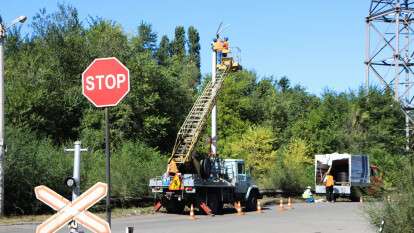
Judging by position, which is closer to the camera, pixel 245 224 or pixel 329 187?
pixel 245 224

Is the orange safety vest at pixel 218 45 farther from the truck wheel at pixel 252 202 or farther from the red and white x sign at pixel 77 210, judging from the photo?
the red and white x sign at pixel 77 210

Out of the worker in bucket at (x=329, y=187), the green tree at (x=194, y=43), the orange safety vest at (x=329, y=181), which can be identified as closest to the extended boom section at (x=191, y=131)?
the orange safety vest at (x=329, y=181)

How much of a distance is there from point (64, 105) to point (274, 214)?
2166 cm

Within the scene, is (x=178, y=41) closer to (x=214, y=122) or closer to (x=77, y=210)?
(x=214, y=122)

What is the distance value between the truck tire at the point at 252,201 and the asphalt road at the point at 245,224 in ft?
10.3

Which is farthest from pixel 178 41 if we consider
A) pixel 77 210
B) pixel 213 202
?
pixel 77 210

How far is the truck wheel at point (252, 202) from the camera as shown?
3045cm

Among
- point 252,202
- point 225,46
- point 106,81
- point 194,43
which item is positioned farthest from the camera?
point 194,43

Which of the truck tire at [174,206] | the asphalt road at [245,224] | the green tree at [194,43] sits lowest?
the asphalt road at [245,224]

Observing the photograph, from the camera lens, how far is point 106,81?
7.53 metres

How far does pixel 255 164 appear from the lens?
49250mm

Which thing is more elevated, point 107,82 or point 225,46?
point 225,46

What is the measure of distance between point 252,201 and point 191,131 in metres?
4.65

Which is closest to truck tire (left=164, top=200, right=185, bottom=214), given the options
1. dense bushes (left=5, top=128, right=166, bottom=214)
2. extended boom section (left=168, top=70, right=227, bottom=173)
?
extended boom section (left=168, top=70, right=227, bottom=173)
